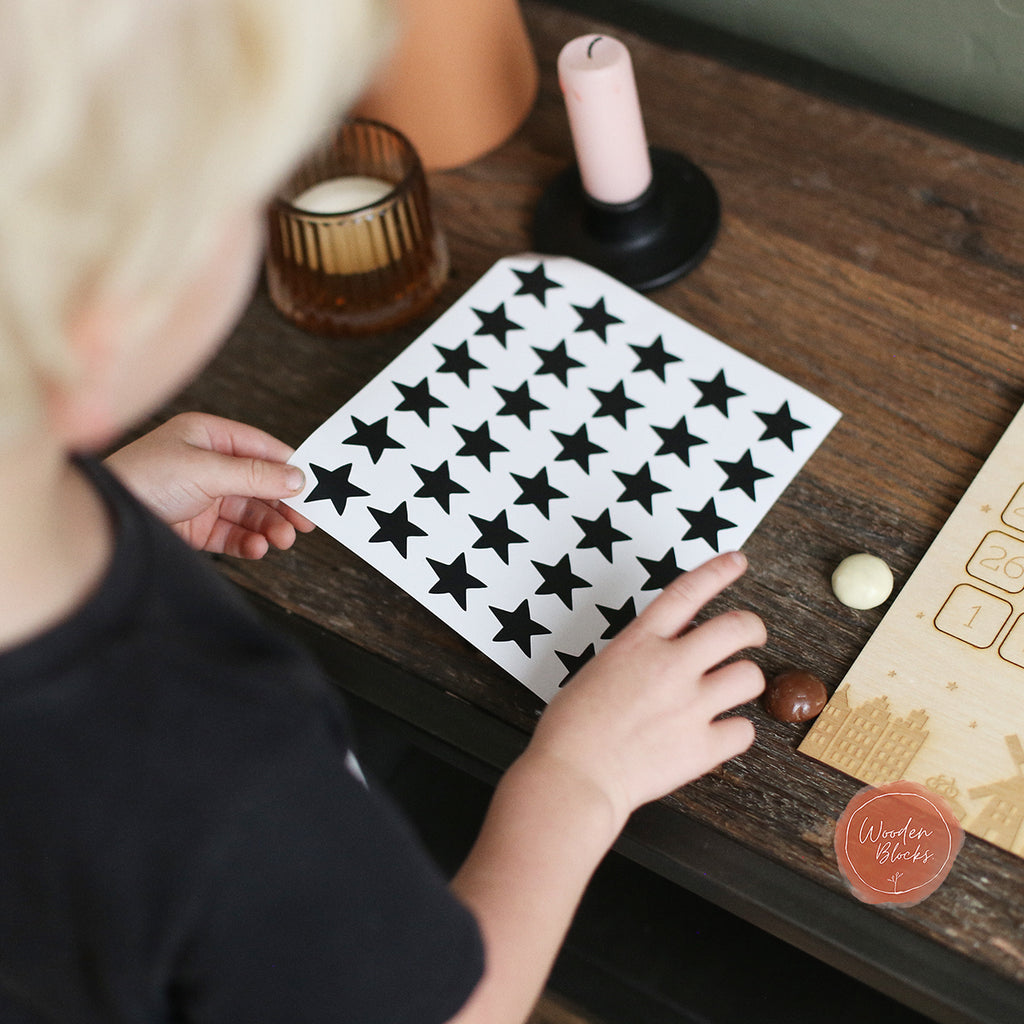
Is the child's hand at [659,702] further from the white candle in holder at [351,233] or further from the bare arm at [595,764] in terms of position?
the white candle in holder at [351,233]

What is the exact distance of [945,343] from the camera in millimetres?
734

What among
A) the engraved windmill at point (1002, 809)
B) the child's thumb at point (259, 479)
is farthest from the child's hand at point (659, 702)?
the child's thumb at point (259, 479)

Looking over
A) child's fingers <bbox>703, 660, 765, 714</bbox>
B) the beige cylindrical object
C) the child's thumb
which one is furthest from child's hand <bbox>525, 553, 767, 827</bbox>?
the beige cylindrical object

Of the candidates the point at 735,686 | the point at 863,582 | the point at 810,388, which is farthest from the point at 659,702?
the point at 810,388

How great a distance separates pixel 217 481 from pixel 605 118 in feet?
1.20

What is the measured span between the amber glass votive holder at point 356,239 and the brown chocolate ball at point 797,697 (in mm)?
395

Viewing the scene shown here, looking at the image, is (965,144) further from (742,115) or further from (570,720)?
(570,720)

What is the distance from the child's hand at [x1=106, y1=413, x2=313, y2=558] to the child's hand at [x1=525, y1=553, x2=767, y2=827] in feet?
0.77

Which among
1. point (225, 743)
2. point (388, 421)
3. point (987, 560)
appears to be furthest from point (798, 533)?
point (225, 743)

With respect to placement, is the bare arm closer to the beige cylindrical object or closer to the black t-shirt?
the black t-shirt

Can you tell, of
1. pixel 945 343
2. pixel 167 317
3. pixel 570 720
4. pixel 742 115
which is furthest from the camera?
pixel 742 115

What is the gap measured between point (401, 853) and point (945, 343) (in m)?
0.51

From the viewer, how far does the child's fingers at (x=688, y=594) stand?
2.00 feet

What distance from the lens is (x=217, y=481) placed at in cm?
69
